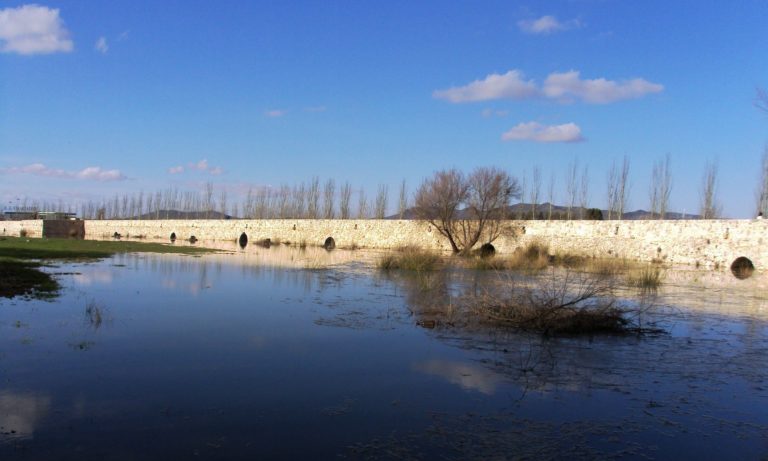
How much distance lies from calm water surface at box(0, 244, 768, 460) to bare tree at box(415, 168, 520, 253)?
79.7ft

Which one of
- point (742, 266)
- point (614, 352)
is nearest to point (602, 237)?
point (742, 266)

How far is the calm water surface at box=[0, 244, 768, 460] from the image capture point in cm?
464

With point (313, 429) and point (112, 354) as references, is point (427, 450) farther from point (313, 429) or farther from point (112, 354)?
point (112, 354)

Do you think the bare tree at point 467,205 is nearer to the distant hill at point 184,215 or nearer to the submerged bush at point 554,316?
the submerged bush at point 554,316

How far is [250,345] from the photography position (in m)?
8.03

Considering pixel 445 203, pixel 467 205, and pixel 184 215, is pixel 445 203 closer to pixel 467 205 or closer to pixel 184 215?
pixel 467 205

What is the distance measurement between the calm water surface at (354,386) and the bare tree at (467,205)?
956 inches

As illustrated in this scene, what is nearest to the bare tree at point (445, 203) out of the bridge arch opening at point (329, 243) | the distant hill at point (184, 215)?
the bridge arch opening at point (329, 243)

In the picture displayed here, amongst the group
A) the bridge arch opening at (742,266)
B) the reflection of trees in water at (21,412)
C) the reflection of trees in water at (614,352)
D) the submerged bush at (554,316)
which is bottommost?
the reflection of trees in water at (21,412)

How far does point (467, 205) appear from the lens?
36125mm

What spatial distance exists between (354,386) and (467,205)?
3061 cm

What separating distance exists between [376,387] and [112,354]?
3.50 metres

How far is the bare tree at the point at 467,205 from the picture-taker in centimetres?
3559

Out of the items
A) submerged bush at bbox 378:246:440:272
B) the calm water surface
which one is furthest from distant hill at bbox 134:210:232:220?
the calm water surface
